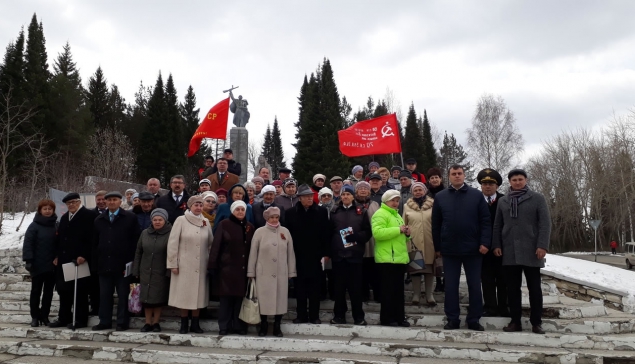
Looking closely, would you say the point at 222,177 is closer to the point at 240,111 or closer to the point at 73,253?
the point at 73,253

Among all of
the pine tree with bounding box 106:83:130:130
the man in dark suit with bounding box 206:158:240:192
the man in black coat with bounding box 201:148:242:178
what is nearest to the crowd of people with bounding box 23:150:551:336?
the man in dark suit with bounding box 206:158:240:192

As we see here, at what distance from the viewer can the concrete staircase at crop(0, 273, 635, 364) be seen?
491 cm

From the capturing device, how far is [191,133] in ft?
147

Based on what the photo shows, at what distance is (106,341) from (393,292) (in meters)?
3.75

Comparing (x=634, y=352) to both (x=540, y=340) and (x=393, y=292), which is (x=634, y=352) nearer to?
(x=540, y=340)

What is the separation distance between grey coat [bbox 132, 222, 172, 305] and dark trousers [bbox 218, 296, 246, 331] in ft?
2.62

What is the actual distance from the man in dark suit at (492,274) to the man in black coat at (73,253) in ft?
17.5

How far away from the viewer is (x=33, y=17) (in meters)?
36.2

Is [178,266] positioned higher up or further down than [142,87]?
further down

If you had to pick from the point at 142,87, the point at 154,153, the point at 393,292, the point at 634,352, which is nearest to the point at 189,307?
the point at 393,292

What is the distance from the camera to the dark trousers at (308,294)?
604 centimetres

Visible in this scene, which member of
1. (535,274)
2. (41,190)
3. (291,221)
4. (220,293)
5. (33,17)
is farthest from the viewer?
(33,17)

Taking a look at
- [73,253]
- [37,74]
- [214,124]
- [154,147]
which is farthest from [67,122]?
[73,253]

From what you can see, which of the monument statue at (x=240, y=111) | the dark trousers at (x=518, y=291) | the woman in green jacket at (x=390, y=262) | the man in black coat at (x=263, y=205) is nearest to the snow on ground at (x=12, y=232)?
the monument statue at (x=240, y=111)
